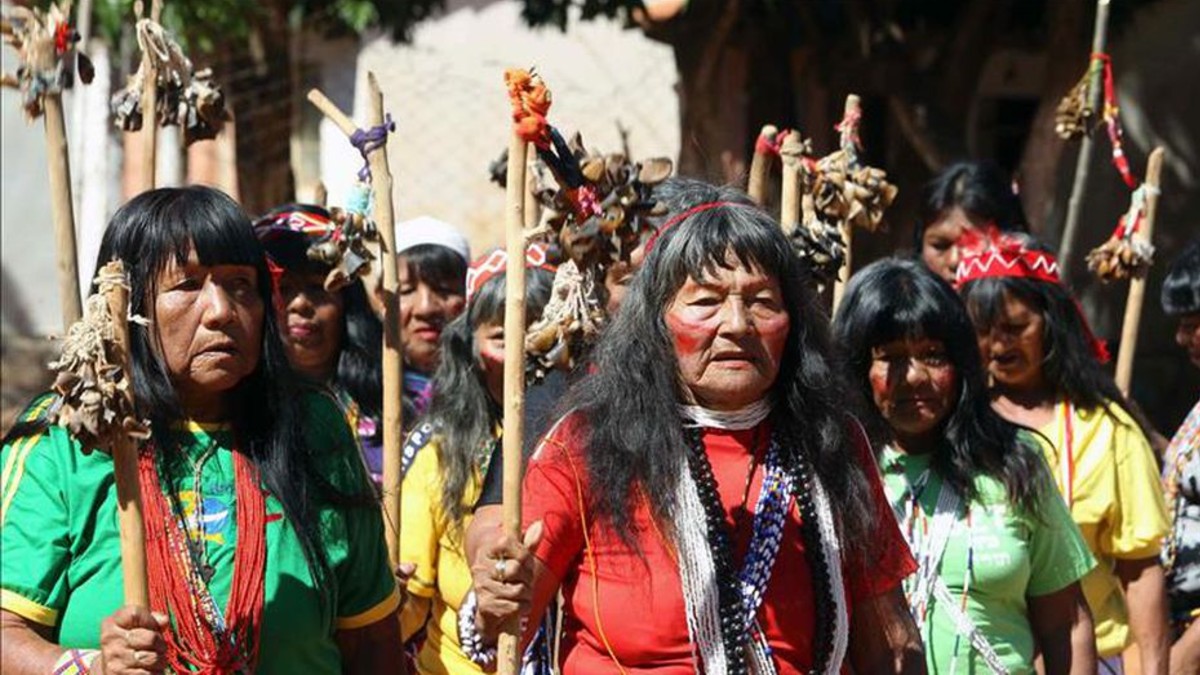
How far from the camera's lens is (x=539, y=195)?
3902 mm

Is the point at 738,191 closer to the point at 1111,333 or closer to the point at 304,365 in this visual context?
the point at 304,365

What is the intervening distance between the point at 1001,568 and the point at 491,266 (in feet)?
5.12

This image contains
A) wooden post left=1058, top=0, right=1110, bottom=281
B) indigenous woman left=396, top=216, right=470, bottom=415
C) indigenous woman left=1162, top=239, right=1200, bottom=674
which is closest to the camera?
indigenous woman left=1162, top=239, right=1200, bottom=674

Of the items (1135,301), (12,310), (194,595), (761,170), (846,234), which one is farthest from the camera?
(12,310)

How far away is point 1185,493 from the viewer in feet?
17.7

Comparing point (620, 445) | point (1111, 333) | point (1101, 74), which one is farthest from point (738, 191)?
point (1111, 333)

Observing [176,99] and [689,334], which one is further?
[176,99]

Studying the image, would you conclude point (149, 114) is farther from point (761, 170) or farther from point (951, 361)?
point (951, 361)

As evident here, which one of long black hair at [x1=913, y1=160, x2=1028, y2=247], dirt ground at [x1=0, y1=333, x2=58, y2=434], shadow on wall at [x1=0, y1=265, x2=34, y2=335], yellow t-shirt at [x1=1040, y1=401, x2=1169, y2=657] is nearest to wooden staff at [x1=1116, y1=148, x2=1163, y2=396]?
long black hair at [x1=913, y1=160, x2=1028, y2=247]

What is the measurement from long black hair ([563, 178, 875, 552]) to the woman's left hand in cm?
25

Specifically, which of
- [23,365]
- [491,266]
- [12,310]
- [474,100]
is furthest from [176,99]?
[12,310]

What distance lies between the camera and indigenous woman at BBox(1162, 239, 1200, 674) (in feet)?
17.6

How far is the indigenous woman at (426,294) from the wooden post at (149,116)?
1.23 meters

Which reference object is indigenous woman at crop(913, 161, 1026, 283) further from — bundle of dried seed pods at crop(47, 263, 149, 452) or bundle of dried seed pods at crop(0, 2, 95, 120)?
bundle of dried seed pods at crop(47, 263, 149, 452)
